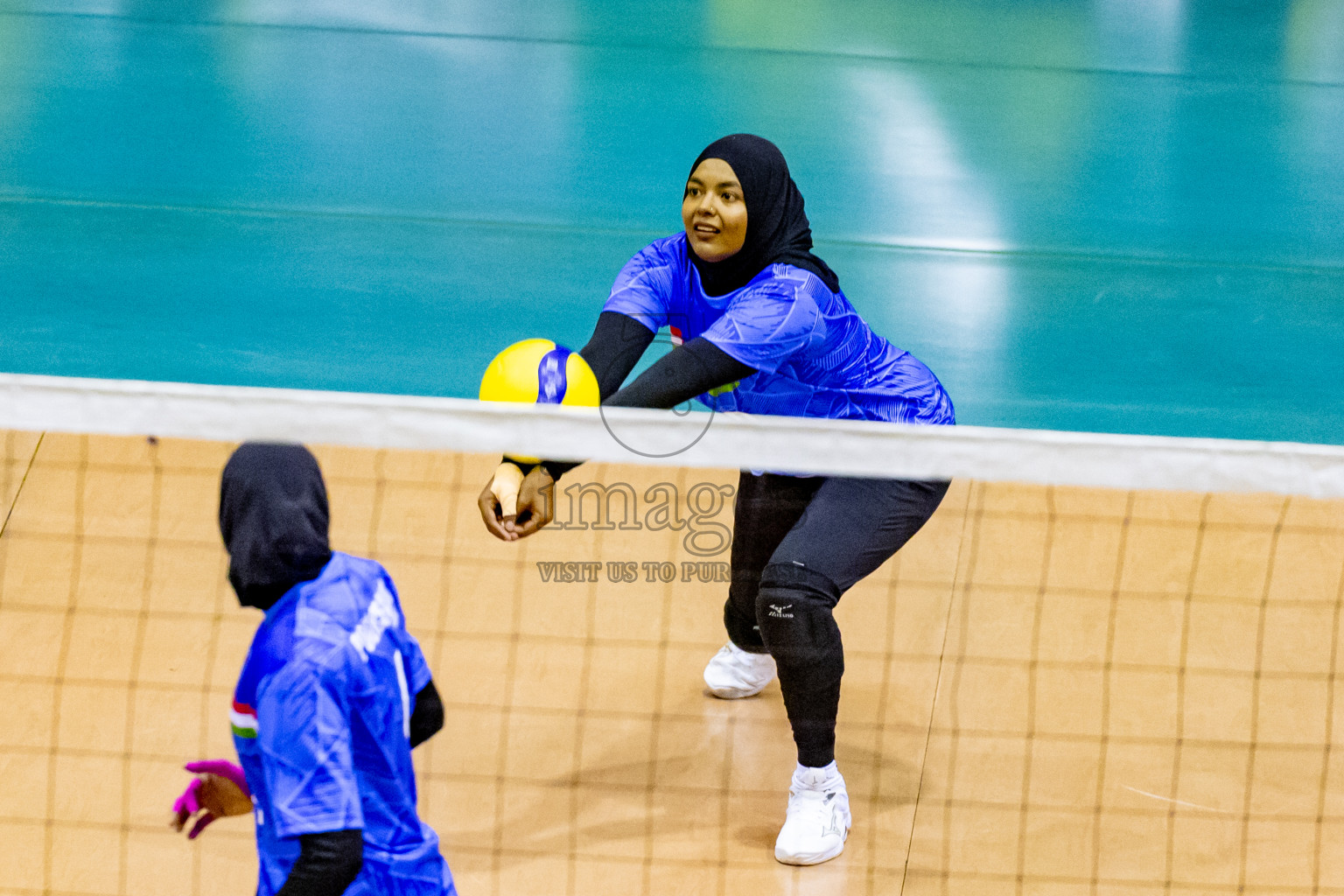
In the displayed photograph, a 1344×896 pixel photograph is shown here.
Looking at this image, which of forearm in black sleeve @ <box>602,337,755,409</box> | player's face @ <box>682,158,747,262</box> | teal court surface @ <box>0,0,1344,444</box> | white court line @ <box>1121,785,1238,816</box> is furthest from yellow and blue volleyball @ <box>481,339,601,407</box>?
teal court surface @ <box>0,0,1344,444</box>

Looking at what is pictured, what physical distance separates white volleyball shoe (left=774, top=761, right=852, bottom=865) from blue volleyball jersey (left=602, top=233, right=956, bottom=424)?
99cm

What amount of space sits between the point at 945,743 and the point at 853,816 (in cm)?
43

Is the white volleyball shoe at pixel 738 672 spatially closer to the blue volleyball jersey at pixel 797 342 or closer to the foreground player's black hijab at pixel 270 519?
the blue volleyball jersey at pixel 797 342

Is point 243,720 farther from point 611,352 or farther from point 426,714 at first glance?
point 611,352

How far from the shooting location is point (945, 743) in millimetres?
4188

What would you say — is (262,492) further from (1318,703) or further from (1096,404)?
(1096,404)

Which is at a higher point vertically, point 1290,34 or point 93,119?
point 1290,34

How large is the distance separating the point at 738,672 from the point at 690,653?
11.8 inches

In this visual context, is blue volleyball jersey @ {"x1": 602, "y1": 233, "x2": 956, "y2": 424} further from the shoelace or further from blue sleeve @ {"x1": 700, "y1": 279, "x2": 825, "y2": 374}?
the shoelace

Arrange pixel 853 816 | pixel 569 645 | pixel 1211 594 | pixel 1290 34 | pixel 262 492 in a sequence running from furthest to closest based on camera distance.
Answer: pixel 1290 34, pixel 1211 594, pixel 569 645, pixel 853 816, pixel 262 492

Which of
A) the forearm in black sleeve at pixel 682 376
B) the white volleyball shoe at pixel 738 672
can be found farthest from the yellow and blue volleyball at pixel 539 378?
the white volleyball shoe at pixel 738 672

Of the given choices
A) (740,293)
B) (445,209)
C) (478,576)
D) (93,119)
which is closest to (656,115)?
(445,209)

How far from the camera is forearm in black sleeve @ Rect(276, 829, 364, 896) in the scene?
234cm

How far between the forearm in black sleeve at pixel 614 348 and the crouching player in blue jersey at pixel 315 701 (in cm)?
118
